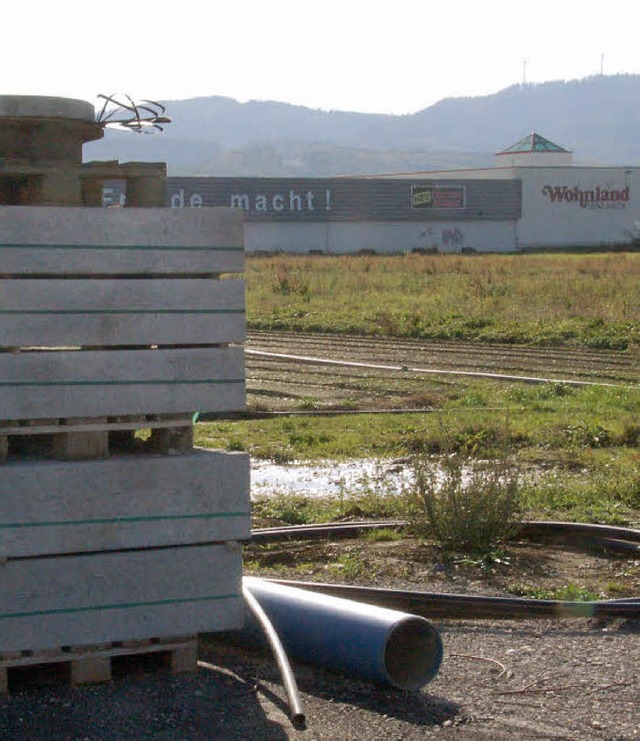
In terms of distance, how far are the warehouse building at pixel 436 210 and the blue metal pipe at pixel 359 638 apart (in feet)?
206

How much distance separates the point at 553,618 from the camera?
6.42 meters

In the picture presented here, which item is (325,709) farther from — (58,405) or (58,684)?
(58,405)

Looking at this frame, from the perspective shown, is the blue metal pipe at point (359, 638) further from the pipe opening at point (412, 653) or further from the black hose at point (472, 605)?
the black hose at point (472, 605)

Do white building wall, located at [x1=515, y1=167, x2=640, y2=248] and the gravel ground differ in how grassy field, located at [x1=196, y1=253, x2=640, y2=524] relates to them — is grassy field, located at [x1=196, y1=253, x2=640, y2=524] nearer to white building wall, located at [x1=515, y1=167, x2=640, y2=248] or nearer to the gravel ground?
the gravel ground

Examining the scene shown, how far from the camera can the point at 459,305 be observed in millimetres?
29656

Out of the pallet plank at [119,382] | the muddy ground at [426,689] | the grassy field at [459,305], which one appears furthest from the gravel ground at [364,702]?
the grassy field at [459,305]

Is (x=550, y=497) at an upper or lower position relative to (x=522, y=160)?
lower

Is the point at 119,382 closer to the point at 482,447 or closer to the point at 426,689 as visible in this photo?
the point at 426,689

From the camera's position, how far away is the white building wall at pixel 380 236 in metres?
74.1

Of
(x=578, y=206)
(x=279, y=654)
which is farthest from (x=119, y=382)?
(x=578, y=206)

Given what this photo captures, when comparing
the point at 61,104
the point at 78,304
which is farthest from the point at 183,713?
the point at 61,104

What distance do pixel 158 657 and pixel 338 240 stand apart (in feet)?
229

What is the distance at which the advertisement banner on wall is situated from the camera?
250 ft

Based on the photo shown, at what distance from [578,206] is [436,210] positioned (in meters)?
11.1
